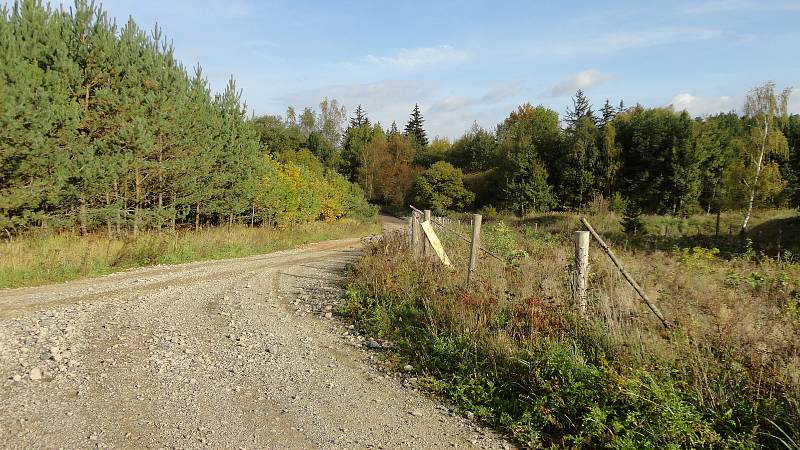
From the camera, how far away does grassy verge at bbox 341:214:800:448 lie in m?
3.93

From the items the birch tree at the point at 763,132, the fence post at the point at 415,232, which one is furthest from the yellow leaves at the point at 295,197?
the birch tree at the point at 763,132

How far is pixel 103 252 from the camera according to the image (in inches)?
543

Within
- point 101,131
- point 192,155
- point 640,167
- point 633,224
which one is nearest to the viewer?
point 101,131

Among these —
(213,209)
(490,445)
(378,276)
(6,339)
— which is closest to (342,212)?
(213,209)

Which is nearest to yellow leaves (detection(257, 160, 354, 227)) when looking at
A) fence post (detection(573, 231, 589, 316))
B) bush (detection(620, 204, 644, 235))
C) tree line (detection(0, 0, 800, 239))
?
tree line (detection(0, 0, 800, 239))

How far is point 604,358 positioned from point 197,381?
14.4ft

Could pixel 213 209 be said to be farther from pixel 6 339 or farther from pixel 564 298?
pixel 564 298

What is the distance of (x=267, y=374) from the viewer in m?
5.57

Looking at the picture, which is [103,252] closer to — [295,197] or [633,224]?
[295,197]

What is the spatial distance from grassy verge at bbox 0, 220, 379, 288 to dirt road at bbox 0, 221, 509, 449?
2543mm

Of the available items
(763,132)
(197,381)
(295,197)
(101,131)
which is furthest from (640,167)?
(197,381)

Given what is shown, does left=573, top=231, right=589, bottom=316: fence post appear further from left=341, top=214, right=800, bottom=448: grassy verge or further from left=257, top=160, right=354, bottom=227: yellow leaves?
left=257, top=160, right=354, bottom=227: yellow leaves

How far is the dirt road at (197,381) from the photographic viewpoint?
4133 mm

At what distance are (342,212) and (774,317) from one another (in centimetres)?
3676
